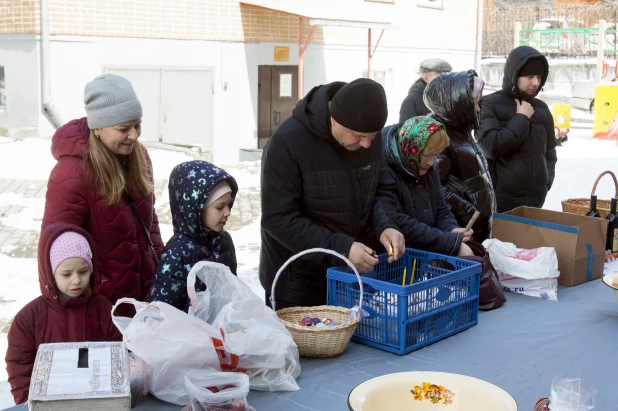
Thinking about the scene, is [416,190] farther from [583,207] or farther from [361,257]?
[583,207]

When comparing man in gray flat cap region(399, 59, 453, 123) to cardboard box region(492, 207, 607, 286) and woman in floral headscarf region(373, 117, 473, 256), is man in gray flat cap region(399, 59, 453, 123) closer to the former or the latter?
cardboard box region(492, 207, 607, 286)

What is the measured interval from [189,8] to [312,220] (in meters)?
10.00

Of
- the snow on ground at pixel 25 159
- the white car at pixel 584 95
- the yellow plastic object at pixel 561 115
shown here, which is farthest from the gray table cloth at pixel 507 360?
the white car at pixel 584 95

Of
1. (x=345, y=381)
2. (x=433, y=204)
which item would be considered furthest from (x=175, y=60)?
(x=345, y=381)

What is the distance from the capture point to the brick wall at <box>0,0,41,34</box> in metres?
10.1

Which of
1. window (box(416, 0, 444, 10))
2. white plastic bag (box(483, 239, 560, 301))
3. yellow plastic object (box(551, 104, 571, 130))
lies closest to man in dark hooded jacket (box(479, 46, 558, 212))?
white plastic bag (box(483, 239, 560, 301))

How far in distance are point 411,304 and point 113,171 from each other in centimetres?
109

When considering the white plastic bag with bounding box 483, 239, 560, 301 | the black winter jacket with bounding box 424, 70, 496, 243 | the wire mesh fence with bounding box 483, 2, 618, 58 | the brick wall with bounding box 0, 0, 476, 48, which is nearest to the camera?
the white plastic bag with bounding box 483, 239, 560, 301

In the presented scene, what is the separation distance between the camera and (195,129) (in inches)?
486

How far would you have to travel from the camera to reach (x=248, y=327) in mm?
2145

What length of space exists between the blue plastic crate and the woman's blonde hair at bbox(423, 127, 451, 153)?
48cm

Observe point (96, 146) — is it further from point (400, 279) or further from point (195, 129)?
point (195, 129)

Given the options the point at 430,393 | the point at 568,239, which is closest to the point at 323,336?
the point at 430,393

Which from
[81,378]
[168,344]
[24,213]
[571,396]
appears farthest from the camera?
[24,213]
